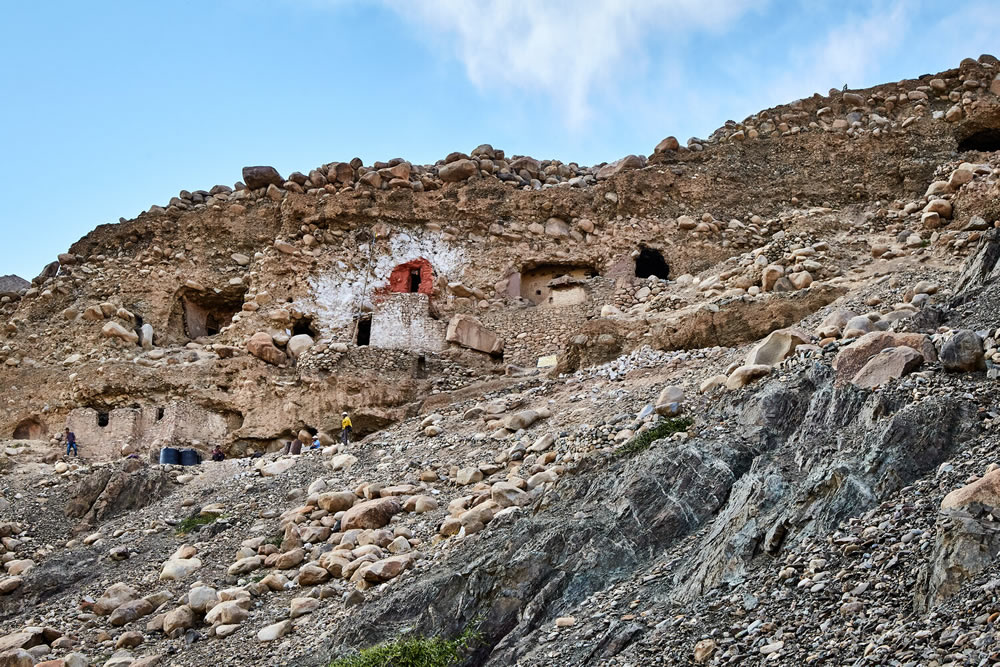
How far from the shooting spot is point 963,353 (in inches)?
360

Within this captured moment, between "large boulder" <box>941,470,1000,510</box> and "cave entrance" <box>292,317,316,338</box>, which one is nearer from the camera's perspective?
"large boulder" <box>941,470,1000,510</box>

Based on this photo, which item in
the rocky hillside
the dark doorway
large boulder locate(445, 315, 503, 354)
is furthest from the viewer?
the dark doorway

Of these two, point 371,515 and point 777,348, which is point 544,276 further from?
point 371,515

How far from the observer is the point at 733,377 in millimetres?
11312

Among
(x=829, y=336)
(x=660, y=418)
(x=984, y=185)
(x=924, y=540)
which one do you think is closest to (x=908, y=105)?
(x=984, y=185)

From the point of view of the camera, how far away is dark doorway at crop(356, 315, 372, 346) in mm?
21531

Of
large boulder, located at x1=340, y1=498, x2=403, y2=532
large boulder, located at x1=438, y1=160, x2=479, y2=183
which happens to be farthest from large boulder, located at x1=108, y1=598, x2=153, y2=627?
large boulder, located at x1=438, y1=160, x2=479, y2=183

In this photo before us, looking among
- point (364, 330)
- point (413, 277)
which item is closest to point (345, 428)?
point (364, 330)

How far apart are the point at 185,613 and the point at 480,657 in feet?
12.9

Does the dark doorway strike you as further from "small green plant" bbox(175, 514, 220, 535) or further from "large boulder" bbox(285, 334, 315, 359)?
"small green plant" bbox(175, 514, 220, 535)

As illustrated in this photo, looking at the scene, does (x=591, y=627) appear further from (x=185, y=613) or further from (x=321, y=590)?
(x=185, y=613)

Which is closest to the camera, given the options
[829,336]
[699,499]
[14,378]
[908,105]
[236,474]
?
[699,499]

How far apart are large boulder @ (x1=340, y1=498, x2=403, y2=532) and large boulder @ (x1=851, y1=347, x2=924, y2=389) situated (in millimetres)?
4942

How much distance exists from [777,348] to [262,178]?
15.7 meters
